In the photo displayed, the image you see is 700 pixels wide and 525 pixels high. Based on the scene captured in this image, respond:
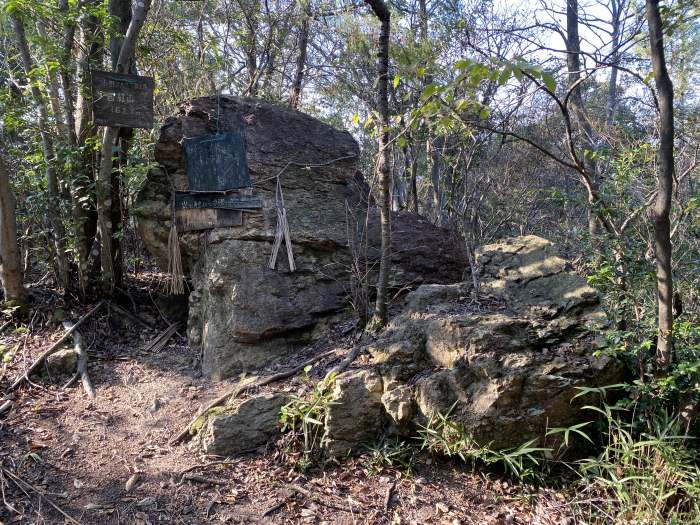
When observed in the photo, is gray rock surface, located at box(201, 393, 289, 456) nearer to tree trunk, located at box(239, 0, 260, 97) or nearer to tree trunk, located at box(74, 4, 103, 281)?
tree trunk, located at box(74, 4, 103, 281)

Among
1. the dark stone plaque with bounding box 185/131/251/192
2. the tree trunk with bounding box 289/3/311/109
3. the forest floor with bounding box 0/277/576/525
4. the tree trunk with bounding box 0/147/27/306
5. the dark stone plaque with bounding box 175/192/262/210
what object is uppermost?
the tree trunk with bounding box 289/3/311/109

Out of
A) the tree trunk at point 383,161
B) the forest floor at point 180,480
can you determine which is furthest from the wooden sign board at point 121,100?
the forest floor at point 180,480

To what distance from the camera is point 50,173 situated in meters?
5.64

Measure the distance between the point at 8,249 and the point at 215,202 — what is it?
2.28 meters

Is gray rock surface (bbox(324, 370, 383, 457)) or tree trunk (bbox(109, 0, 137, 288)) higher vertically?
tree trunk (bbox(109, 0, 137, 288))

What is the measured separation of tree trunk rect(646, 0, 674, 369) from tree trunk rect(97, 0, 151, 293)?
4.65 meters

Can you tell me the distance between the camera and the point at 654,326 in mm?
3301

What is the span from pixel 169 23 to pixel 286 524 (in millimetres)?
7592

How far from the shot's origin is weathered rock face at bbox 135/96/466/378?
15.9ft

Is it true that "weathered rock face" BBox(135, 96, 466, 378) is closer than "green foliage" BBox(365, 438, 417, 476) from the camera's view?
No

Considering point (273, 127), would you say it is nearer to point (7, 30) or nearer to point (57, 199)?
point (57, 199)

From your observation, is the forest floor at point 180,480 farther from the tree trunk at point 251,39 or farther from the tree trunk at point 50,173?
the tree trunk at point 251,39

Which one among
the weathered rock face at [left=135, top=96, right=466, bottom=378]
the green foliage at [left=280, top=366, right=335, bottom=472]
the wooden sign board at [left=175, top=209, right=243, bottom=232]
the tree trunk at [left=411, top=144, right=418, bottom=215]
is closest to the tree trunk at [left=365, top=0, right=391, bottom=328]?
the weathered rock face at [left=135, top=96, right=466, bottom=378]

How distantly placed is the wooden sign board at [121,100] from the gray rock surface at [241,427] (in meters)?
3.23
